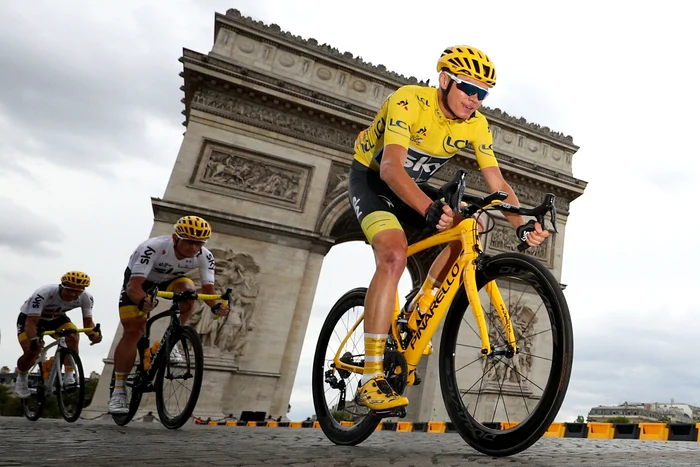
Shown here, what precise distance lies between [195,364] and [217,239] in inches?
365

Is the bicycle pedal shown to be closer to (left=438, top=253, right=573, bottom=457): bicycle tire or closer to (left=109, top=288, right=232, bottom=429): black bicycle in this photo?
(left=438, top=253, right=573, bottom=457): bicycle tire

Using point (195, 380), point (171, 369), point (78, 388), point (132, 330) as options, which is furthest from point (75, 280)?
point (195, 380)

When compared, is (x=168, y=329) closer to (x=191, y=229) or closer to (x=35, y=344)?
(x=191, y=229)

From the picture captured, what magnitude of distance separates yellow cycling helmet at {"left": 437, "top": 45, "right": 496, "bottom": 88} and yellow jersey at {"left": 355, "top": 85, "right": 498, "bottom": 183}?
0.57 feet

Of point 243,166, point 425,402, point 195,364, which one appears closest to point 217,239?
point 243,166

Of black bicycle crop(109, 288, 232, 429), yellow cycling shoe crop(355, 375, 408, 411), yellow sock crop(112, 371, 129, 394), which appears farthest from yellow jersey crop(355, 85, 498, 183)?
yellow sock crop(112, 371, 129, 394)

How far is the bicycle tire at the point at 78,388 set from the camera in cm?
540

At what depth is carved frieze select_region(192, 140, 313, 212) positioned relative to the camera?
13.4m

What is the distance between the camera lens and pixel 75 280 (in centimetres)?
589

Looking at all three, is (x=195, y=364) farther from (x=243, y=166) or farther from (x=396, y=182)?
(x=243, y=166)

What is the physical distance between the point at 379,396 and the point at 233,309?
10.6 metres

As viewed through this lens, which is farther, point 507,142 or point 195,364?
point 507,142

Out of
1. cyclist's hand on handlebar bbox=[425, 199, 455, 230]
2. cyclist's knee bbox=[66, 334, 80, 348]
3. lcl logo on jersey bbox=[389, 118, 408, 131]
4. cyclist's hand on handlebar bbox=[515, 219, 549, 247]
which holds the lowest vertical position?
cyclist's knee bbox=[66, 334, 80, 348]

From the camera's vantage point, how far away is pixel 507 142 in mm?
17156
